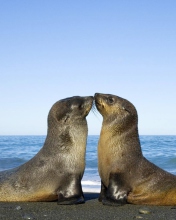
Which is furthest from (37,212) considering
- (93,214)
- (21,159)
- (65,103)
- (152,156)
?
(152,156)

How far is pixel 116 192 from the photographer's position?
29.5 ft

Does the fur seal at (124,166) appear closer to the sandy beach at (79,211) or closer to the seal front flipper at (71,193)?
the sandy beach at (79,211)

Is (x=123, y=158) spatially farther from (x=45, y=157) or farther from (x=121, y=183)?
(x=45, y=157)

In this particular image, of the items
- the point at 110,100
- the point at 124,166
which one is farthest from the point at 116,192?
the point at 110,100

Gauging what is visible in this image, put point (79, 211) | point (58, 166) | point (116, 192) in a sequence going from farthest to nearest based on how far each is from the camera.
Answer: point (58, 166) < point (116, 192) < point (79, 211)

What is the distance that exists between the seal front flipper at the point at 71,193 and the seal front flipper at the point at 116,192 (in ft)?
1.59

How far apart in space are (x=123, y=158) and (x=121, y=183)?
2.15 ft

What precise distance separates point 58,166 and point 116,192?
1.33 m

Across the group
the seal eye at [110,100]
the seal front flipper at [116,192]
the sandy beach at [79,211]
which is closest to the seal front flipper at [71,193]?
the sandy beach at [79,211]

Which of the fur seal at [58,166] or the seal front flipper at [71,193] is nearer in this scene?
the seal front flipper at [71,193]

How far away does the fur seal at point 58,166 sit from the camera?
Answer: 9.32 meters

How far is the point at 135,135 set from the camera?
10.0m

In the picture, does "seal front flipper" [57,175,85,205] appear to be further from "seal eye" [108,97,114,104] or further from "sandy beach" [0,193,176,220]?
"seal eye" [108,97,114,104]

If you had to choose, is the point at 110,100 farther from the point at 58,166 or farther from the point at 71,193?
the point at 71,193
